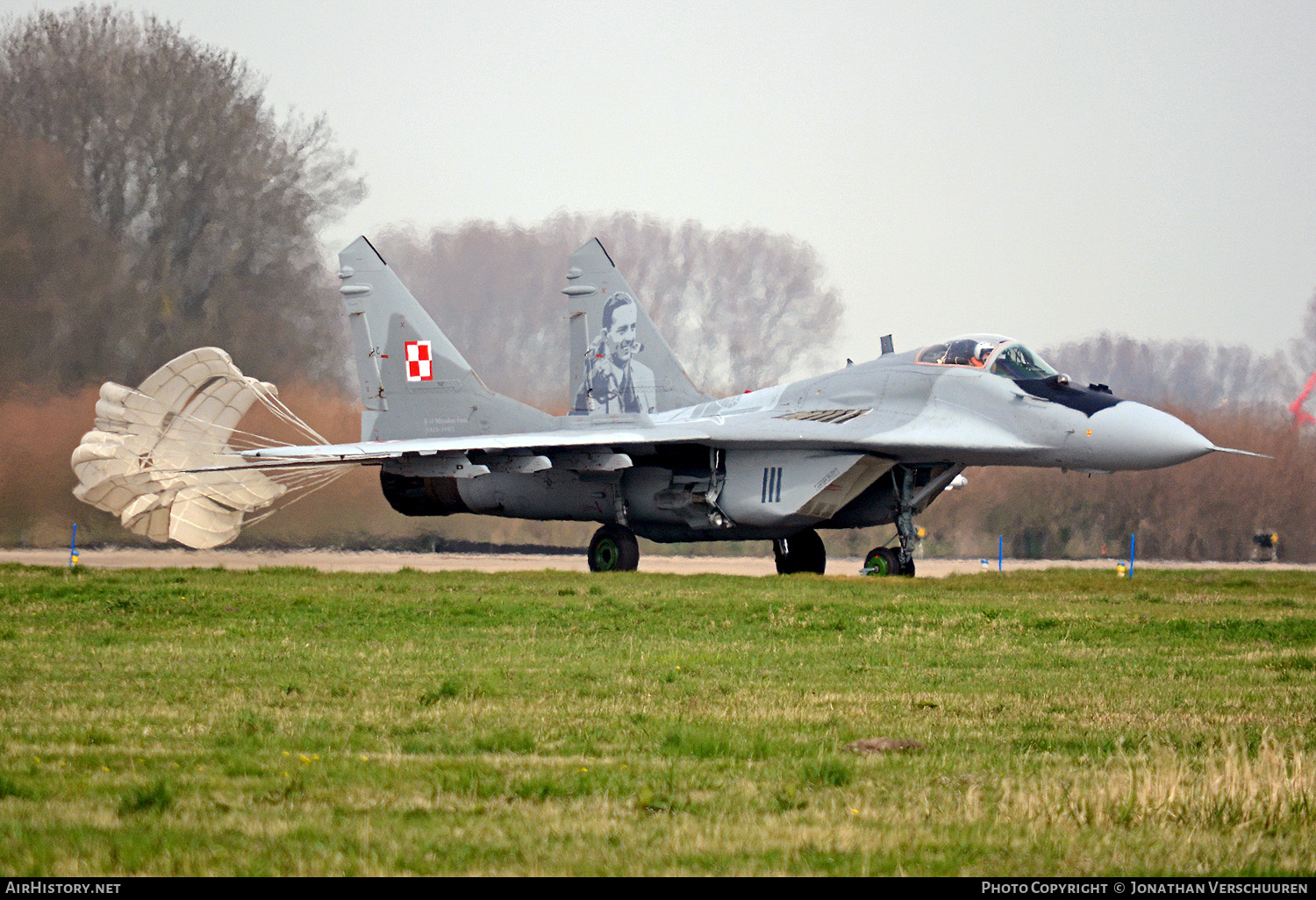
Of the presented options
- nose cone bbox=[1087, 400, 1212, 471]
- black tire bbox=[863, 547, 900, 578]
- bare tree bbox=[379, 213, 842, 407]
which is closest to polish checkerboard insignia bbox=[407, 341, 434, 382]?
black tire bbox=[863, 547, 900, 578]

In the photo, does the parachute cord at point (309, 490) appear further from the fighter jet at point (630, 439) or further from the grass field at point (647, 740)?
the grass field at point (647, 740)

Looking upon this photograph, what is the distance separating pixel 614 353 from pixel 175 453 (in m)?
7.38

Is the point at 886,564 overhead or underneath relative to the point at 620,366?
underneath

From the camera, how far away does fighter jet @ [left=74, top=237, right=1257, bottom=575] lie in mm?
18406

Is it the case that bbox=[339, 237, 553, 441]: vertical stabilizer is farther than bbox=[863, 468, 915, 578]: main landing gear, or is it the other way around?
bbox=[339, 237, 553, 441]: vertical stabilizer

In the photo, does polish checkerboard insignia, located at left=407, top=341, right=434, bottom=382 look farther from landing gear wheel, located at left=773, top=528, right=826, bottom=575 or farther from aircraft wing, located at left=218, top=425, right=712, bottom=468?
landing gear wheel, located at left=773, top=528, right=826, bottom=575

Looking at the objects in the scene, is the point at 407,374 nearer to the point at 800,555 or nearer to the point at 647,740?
the point at 800,555

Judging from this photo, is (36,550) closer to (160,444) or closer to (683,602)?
(160,444)

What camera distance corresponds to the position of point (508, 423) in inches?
915

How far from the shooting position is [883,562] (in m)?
19.6

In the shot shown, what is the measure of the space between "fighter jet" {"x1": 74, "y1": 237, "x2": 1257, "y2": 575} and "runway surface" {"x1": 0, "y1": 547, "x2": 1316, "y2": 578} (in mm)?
1069

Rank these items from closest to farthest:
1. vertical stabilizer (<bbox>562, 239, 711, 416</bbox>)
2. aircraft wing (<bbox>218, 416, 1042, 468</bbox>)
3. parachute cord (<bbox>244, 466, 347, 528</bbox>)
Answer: aircraft wing (<bbox>218, 416, 1042, 468</bbox>), vertical stabilizer (<bbox>562, 239, 711, 416</bbox>), parachute cord (<bbox>244, 466, 347, 528</bbox>)

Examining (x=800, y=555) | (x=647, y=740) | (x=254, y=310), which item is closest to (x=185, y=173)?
(x=254, y=310)
